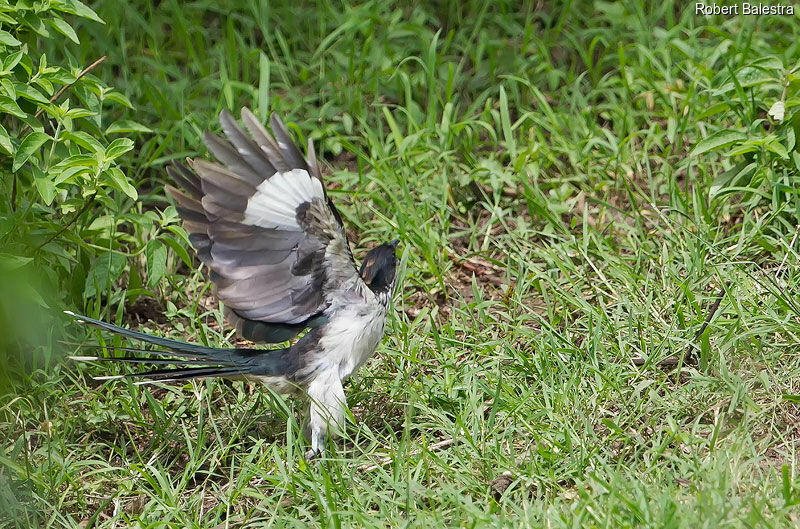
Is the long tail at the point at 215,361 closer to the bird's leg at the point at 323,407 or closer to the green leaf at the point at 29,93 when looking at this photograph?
the bird's leg at the point at 323,407

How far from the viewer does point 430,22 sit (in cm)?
601

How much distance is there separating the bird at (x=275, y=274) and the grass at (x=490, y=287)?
224 mm

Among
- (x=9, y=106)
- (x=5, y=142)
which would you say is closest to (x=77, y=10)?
(x=9, y=106)

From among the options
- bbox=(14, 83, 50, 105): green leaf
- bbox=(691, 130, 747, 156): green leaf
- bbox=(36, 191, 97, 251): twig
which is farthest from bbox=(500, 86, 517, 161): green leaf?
bbox=(14, 83, 50, 105): green leaf

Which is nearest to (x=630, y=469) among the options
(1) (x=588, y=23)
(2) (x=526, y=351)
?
(2) (x=526, y=351)

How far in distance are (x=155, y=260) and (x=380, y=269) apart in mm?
1042

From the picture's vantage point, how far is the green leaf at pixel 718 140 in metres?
4.12

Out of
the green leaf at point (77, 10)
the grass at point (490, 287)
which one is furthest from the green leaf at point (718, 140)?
the green leaf at point (77, 10)

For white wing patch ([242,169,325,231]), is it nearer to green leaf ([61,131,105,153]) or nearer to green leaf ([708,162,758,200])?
green leaf ([61,131,105,153])

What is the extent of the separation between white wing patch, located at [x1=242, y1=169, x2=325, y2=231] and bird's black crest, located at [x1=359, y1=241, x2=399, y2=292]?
0.56 m

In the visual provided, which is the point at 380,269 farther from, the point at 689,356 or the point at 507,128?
the point at 507,128

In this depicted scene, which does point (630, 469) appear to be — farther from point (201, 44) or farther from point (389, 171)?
point (201, 44)

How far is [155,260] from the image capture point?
4047 millimetres

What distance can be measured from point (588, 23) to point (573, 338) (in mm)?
2611
